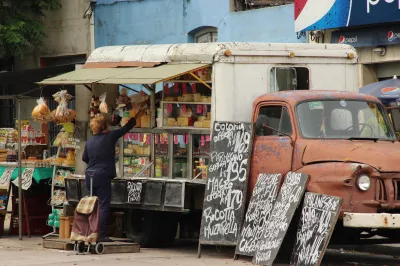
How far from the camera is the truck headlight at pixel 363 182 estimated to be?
43.1 feet

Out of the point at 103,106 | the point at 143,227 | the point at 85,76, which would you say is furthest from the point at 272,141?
the point at 85,76

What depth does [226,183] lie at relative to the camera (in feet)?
47.8

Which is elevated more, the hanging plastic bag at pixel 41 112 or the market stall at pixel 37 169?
the hanging plastic bag at pixel 41 112

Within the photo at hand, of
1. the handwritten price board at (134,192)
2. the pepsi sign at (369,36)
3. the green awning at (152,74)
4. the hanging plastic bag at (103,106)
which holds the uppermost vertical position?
the pepsi sign at (369,36)

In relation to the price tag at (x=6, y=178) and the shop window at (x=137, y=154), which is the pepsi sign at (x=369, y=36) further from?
the price tag at (x=6, y=178)

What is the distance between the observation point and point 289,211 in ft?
43.7

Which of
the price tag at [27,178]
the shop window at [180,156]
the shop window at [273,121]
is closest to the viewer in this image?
the shop window at [273,121]

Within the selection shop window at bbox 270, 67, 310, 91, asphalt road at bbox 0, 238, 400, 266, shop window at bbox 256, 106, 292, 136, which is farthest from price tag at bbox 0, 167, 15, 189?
shop window at bbox 256, 106, 292, 136

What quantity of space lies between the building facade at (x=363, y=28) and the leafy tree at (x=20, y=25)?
22.8 ft

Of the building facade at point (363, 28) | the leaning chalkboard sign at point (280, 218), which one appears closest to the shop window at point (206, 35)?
the building facade at point (363, 28)

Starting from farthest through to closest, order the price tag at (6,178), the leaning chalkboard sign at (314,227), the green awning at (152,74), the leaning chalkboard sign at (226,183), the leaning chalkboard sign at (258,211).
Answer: the price tag at (6,178)
the green awning at (152,74)
the leaning chalkboard sign at (226,183)
the leaning chalkboard sign at (258,211)
the leaning chalkboard sign at (314,227)

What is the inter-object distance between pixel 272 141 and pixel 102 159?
249 centimetres

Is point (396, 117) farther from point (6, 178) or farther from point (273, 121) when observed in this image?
point (6, 178)

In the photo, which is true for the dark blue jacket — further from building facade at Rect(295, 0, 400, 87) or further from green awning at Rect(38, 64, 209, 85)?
building facade at Rect(295, 0, 400, 87)
